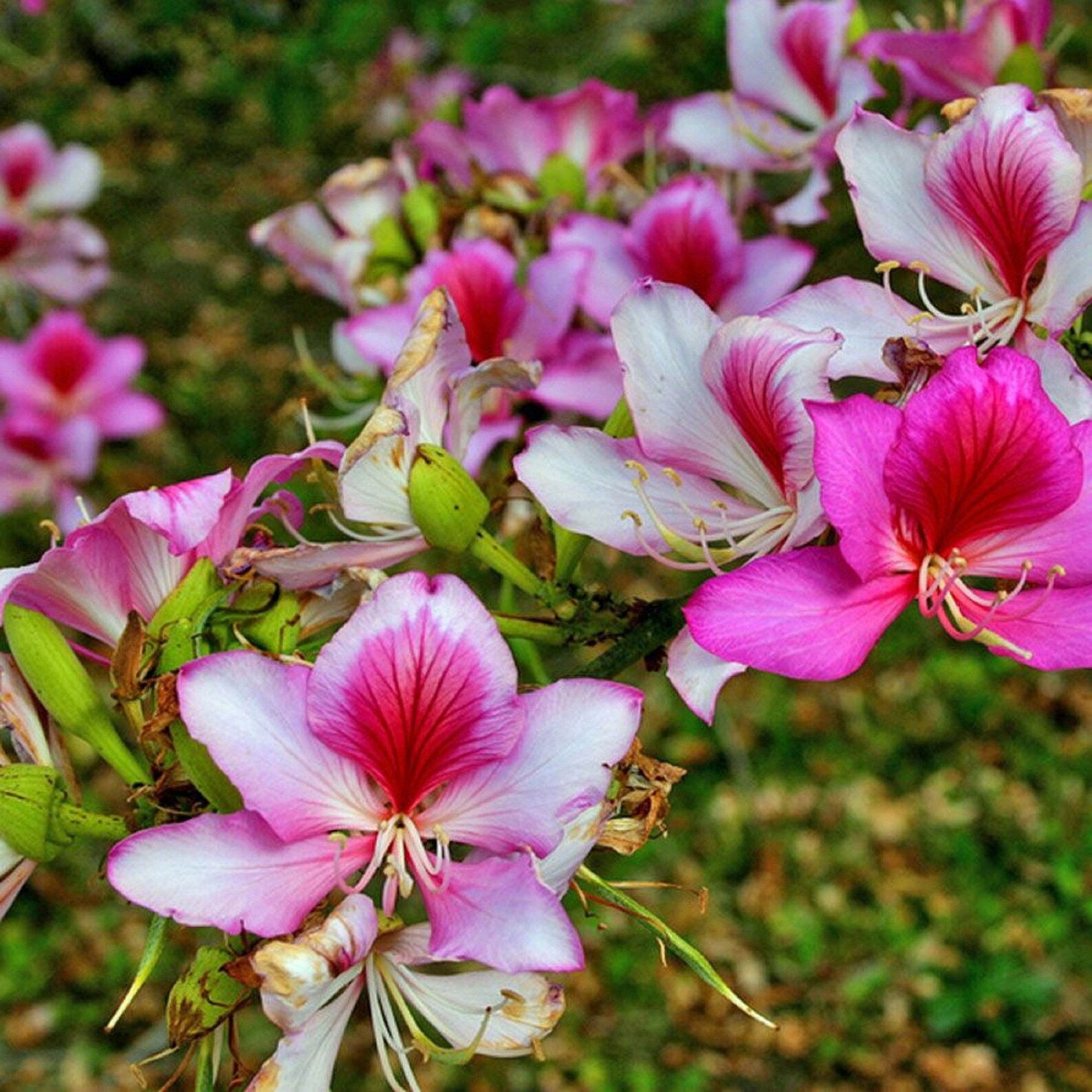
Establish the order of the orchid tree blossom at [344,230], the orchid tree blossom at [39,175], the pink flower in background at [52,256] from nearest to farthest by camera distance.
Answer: the orchid tree blossom at [344,230] → the orchid tree blossom at [39,175] → the pink flower in background at [52,256]

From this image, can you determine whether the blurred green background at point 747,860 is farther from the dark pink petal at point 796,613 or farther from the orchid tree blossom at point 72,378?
the dark pink petal at point 796,613

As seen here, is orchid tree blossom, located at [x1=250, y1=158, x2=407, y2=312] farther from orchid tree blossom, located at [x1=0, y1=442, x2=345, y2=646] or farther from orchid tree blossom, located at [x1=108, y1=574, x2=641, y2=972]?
orchid tree blossom, located at [x1=108, y1=574, x2=641, y2=972]

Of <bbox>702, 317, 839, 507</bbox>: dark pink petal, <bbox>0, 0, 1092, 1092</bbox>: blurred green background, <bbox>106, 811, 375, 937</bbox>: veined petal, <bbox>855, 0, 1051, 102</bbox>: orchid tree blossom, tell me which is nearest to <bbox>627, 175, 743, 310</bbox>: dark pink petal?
<bbox>855, 0, 1051, 102</bbox>: orchid tree blossom

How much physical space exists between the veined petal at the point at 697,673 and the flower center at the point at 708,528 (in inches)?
2.0

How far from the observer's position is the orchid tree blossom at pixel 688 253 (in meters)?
1.22

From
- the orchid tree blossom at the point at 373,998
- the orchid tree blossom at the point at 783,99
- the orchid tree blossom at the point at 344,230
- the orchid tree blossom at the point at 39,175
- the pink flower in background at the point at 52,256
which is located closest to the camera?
the orchid tree blossom at the point at 373,998

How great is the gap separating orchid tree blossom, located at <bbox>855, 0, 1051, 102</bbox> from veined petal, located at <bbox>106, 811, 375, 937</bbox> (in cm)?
86

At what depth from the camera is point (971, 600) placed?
0.80 metres

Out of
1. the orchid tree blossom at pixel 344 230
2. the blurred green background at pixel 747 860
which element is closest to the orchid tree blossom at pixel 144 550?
the orchid tree blossom at pixel 344 230

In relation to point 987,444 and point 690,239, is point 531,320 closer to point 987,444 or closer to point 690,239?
point 690,239

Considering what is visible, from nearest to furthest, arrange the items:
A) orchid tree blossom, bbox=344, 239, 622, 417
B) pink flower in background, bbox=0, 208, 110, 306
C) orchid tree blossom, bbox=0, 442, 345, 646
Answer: orchid tree blossom, bbox=0, 442, 345, 646 < orchid tree blossom, bbox=344, 239, 622, 417 < pink flower in background, bbox=0, 208, 110, 306

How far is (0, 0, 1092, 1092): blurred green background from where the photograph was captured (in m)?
2.63

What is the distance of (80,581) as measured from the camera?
0.85 metres

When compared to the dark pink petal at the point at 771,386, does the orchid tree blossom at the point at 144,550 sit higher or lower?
lower
